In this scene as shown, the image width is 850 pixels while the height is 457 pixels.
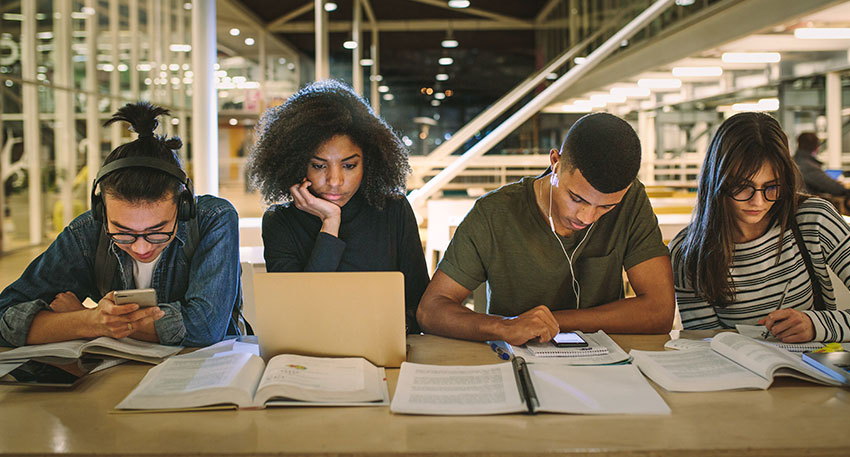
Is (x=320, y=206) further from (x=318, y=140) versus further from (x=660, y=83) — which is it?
(x=660, y=83)

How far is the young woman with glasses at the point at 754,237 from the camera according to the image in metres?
1.88

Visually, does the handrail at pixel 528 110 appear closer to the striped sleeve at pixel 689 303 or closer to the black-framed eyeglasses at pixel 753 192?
the striped sleeve at pixel 689 303

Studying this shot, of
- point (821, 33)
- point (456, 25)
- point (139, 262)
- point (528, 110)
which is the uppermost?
point (456, 25)

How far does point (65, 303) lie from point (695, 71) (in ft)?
28.2

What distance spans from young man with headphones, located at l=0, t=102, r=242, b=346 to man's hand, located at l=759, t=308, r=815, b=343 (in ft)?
4.48

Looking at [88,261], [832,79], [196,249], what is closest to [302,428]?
[196,249]

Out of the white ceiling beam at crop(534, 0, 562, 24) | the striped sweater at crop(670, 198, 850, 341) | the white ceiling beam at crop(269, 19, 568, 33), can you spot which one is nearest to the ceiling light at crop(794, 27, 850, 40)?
the white ceiling beam at crop(269, 19, 568, 33)

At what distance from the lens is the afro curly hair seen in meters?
2.09

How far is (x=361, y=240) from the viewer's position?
2.13 m

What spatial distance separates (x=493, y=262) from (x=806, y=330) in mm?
812

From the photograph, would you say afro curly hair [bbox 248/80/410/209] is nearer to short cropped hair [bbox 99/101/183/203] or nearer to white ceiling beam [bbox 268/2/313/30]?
short cropped hair [bbox 99/101/183/203]

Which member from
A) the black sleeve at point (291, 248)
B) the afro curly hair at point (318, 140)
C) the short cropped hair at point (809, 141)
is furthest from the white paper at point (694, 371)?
the short cropped hair at point (809, 141)

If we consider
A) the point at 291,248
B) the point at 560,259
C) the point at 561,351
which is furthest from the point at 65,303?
the point at 560,259

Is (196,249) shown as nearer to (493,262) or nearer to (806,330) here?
(493,262)
